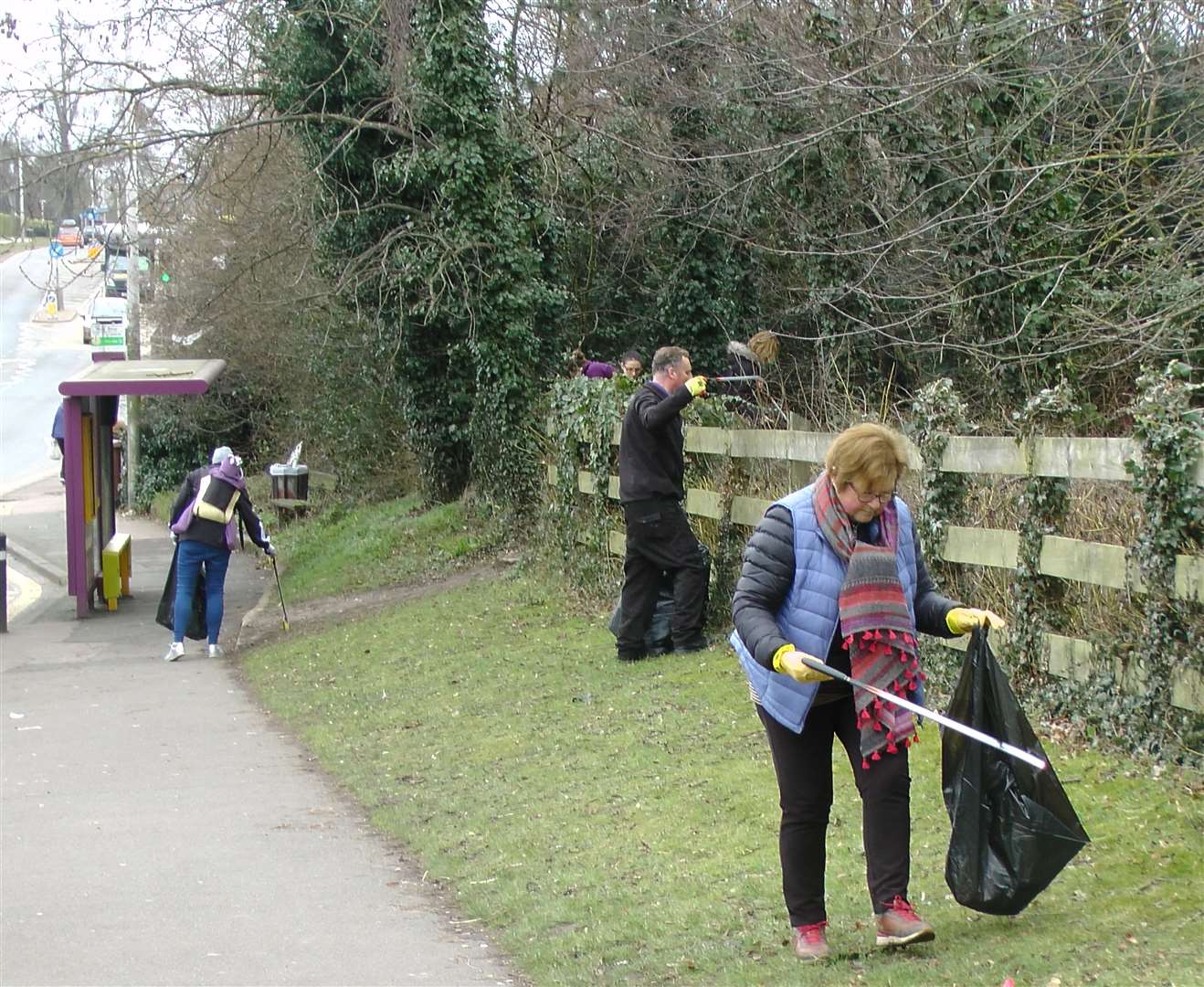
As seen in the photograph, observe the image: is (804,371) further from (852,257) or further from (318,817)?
(318,817)

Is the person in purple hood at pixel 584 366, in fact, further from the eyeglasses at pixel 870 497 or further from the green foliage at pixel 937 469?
the eyeglasses at pixel 870 497

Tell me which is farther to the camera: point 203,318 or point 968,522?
point 203,318

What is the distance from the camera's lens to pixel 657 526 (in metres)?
10.3

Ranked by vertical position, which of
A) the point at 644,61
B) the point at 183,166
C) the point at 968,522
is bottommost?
the point at 968,522

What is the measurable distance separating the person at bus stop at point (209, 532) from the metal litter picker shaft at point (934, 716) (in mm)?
9841

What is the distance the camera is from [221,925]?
6.01m

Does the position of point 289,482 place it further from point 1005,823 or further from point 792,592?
point 1005,823

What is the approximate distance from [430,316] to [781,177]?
479 centimetres

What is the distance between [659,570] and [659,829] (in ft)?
12.8

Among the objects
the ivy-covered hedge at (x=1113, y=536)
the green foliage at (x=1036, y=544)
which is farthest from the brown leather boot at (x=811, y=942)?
the green foliage at (x=1036, y=544)

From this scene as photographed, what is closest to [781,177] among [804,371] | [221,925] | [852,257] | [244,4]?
[852,257]

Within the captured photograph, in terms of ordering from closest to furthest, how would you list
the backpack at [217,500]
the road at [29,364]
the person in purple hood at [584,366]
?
the backpack at [217,500], the person in purple hood at [584,366], the road at [29,364]

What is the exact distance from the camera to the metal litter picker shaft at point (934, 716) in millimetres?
4516

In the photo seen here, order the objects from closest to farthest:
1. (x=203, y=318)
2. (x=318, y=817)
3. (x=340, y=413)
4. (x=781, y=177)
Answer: (x=318, y=817), (x=781, y=177), (x=340, y=413), (x=203, y=318)
